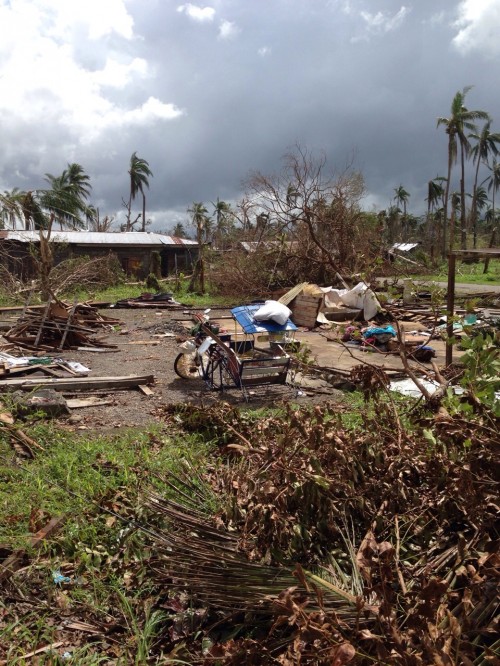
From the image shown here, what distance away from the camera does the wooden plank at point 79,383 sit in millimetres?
7543

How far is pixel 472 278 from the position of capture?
103 ft

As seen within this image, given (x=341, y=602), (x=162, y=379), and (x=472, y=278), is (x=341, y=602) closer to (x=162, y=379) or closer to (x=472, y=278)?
(x=162, y=379)

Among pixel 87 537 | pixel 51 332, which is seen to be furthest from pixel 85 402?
pixel 51 332

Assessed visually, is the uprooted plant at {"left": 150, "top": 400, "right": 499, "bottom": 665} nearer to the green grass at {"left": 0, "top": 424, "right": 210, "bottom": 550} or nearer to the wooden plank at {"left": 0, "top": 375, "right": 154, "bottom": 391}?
the green grass at {"left": 0, "top": 424, "right": 210, "bottom": 550}

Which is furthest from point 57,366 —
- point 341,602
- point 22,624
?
point 341,602

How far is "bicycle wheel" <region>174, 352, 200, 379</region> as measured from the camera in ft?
28.5

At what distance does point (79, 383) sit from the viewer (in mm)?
7953

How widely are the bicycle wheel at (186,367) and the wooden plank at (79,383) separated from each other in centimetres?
55

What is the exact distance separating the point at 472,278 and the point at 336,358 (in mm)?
23889

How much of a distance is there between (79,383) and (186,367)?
71.5 inches

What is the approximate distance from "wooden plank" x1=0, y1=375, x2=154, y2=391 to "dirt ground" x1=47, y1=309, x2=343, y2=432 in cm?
14

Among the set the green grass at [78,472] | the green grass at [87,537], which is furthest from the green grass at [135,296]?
the green grass at [87,537]

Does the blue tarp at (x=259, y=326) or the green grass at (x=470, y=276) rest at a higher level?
the green grass at (x=470, y=276)

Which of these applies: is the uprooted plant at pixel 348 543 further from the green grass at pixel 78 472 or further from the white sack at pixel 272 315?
the white sack at pixel 272 315
